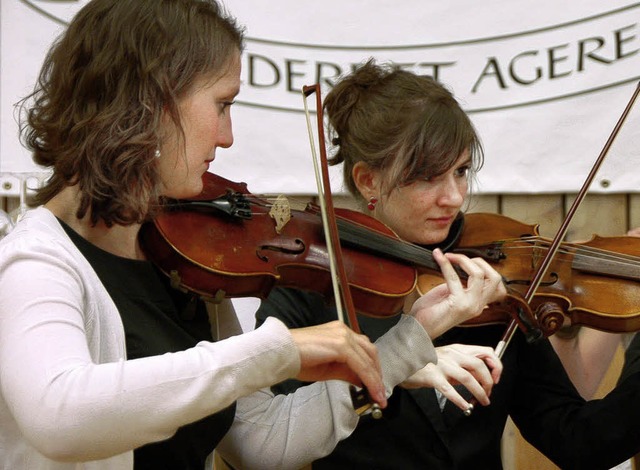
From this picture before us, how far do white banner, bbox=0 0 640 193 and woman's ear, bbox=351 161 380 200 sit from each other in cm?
33

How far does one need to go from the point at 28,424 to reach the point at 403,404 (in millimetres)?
802

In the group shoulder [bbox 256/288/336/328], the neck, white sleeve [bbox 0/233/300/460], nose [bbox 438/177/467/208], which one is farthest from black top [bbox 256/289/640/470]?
white sleeve [bbox 0/233/300/460]

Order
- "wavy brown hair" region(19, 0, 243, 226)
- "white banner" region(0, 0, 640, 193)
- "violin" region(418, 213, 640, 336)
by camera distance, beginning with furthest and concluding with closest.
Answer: "white banner" region(0, 0, 640, 193), "violin" region(418, 213, 640, 336), "wavy brown hair" region(19, 0, 243, 226)

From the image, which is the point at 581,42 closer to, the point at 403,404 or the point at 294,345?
the point at 403,404

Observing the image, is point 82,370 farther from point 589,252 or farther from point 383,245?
point 589,252

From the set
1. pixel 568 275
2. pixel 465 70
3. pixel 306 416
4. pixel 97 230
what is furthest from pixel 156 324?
pixel 465 70

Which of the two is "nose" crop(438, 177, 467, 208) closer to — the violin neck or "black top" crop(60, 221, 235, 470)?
the violin neck

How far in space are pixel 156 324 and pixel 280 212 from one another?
0.28 meters

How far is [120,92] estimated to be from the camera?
44.9 inches

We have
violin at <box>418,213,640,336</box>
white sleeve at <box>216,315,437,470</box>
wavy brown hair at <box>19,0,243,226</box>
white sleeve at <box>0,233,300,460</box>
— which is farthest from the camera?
violin at <box>418,213,640,336</box>

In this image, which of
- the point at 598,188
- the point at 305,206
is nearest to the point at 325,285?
the point at 305,206

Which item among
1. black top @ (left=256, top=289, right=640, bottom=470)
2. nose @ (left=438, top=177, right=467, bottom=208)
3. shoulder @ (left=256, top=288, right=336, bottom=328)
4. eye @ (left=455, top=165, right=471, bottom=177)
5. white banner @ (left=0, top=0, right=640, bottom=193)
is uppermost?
white banner @ (left=0, top=0, right=640, bottom=193)

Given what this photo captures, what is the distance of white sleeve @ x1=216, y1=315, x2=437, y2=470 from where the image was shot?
1256 mm

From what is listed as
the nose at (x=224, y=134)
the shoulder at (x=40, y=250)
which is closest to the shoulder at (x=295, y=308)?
the nose at (x=224, y=134)
